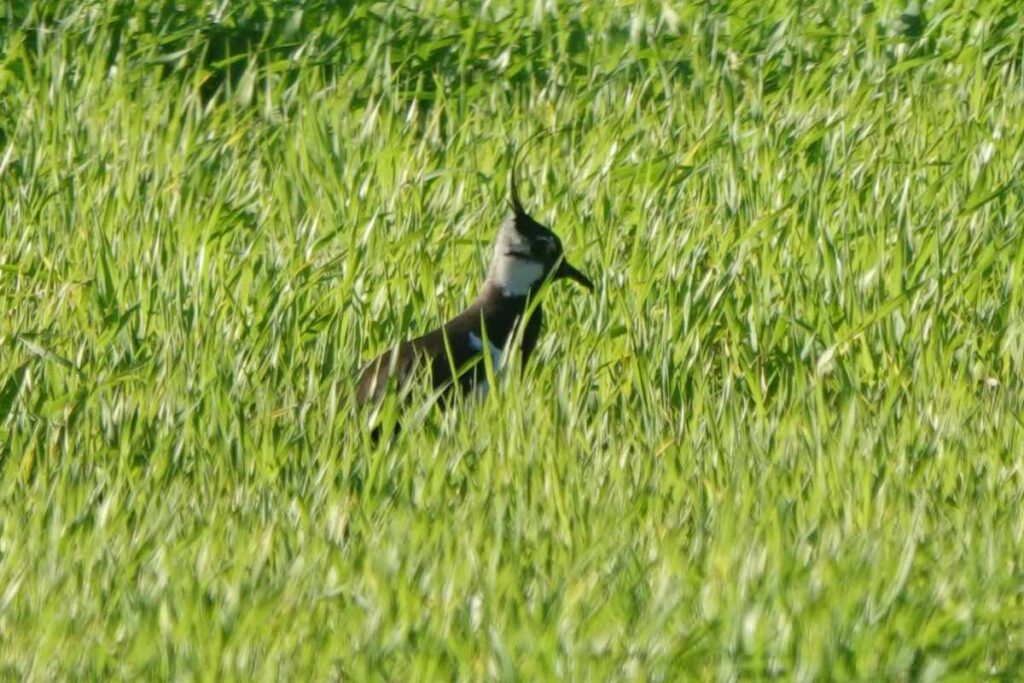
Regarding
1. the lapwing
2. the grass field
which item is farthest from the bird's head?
the grass field

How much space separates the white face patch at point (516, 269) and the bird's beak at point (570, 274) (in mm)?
49

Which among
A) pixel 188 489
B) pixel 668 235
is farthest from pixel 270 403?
pixel 668 235

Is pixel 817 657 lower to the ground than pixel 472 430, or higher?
higher

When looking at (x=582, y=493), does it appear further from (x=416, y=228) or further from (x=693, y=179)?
(x=693, y=179)

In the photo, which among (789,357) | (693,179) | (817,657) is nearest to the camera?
(817,657)

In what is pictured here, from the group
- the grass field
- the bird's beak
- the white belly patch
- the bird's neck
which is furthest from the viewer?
the bird's beak

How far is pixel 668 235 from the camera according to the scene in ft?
16.4

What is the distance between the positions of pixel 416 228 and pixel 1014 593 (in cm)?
218

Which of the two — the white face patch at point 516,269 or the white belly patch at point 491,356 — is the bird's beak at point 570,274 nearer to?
the white face patch at point 516,269

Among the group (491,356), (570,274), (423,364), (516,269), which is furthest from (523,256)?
(423,364)

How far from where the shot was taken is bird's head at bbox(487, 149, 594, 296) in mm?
4578

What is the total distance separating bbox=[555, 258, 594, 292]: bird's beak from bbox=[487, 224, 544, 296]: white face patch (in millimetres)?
49

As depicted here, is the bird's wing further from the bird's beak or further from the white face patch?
the bird's beak

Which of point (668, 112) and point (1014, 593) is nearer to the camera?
point (1014, 593)
